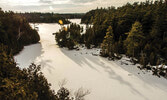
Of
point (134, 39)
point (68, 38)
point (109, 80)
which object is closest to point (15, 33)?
point (68, 38)

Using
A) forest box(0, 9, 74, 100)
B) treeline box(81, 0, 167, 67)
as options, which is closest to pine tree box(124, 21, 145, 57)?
treeline box(81, 0, 167, 67)

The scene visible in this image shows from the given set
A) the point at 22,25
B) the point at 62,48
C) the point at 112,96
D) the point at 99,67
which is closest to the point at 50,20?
the point at 22,25

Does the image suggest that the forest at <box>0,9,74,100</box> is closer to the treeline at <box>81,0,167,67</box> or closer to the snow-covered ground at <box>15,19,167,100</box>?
the snow-covered ground at <box>15,19,167,100</box>

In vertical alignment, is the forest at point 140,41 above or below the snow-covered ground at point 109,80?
above

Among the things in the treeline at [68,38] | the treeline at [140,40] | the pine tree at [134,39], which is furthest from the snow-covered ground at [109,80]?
the treeline at [68,38]

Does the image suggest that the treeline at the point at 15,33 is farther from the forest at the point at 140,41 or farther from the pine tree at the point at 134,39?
the pine tree at the point at 134,39

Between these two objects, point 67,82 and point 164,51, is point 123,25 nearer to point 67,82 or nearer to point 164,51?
point 164,51

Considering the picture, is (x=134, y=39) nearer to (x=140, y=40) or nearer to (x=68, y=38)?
(x=140, y=40)

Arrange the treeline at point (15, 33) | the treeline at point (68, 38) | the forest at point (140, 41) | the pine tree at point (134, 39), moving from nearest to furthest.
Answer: the forest at point (140, 41)
the pine tree at point (134, 39)
the treeline at point (15, 33)
the treeline at point (68, 38)

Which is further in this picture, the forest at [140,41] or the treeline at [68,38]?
the treeline at [68,38]

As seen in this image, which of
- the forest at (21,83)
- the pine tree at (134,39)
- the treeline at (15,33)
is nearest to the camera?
the forest at (21,83)
